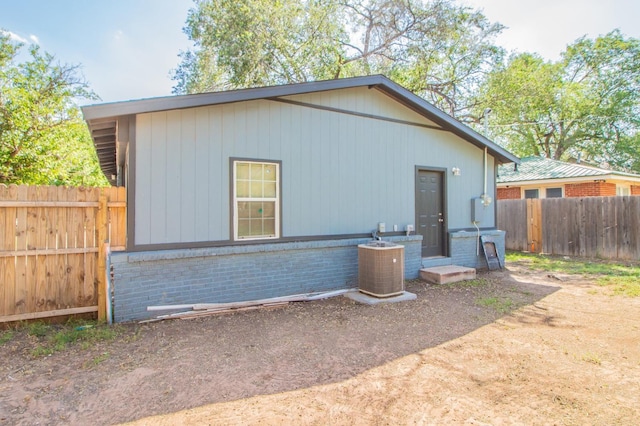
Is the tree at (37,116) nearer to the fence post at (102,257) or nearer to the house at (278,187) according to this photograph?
the house at (278,187)

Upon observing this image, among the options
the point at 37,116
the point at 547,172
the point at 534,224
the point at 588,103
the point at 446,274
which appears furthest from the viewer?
the point at 588,103

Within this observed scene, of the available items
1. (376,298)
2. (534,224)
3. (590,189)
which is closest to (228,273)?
(376,298)

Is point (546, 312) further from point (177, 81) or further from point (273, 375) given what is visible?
point (177, 81)

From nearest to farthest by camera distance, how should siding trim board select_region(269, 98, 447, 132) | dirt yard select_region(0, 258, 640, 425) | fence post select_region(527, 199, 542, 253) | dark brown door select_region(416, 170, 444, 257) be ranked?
1. dirt yard select_region(0, 258, 640, 425)
2. siding trim board select_region(269, 98, 447, 132)
3. dark brown door select_region(416, 170, 444, 257)
4. fence post select_region(527, 199, 542, 253)

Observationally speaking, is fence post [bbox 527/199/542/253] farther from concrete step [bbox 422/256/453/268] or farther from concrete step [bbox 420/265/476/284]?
concrete step [bbox 420/265/476/284]

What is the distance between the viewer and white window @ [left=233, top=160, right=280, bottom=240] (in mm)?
5758

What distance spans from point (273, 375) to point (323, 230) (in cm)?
345

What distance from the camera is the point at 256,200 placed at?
19.4 ft

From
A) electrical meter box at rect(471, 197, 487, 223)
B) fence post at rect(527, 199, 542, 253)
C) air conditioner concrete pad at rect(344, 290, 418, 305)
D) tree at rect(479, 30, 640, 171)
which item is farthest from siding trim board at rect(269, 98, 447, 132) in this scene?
tree at rect(479, 30, 640, 171)

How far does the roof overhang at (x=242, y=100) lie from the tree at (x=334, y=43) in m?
8.21

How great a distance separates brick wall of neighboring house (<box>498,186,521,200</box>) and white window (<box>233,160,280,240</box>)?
41.3 feet

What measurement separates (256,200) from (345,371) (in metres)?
3.24

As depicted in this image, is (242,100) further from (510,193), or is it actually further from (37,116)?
(510,193)

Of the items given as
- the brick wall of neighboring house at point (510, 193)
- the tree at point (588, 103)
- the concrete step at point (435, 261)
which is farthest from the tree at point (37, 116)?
the tree at point (588, 103)
